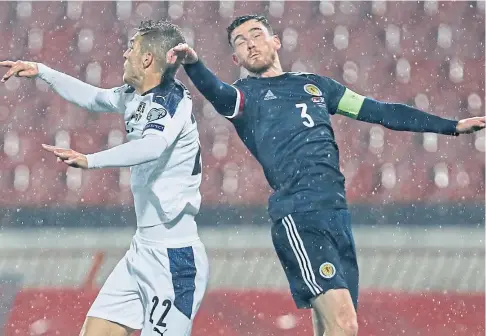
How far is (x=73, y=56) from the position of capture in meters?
7.06

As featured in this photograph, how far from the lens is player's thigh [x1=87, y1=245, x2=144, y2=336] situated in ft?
11.6

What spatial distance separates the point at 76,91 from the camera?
3.89 metres

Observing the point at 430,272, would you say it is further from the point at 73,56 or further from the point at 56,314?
the point at 73,56

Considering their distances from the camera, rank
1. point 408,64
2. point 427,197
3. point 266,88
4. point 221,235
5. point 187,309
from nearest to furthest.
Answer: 1. point 187,309
2. point 266,88
3. point 221,235
4. point 427,197
5. point 408,64

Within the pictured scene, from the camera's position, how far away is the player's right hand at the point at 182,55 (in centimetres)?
349

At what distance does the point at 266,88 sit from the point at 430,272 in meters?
2.39

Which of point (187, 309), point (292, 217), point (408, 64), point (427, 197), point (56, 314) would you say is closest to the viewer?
point (187, 309)

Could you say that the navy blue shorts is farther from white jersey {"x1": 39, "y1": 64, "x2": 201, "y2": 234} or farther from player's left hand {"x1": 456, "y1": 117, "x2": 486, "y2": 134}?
player's left hand {"x1": 456, "y1": 117, "x2": 486, "y2": 134}

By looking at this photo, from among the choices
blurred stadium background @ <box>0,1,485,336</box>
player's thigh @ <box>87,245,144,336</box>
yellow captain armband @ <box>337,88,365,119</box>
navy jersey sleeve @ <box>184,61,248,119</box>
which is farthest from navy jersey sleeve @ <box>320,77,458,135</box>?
blurred stadium background @ <box>0,1,485,336</box>

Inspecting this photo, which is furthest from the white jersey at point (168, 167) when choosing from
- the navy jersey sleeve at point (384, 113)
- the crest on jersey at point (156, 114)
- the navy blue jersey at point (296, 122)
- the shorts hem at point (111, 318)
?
the navy jersey sleeve at point (384, 113)

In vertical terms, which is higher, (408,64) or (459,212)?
(408,64)

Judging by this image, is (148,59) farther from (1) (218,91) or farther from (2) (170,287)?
(2) (170,287)

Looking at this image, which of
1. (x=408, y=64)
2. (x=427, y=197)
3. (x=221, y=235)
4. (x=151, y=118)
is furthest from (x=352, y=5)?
(x=151, y=118)

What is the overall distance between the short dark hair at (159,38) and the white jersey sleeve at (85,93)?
0.19 meters
